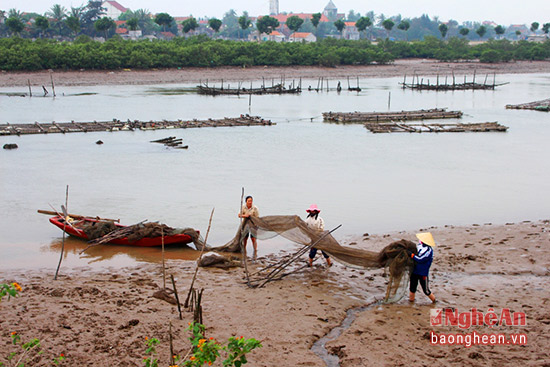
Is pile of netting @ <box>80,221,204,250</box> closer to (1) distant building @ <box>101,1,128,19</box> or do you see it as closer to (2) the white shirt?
(2) the white shirt

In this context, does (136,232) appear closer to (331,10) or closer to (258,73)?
(258,73)

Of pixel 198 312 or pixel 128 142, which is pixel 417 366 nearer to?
pixel 198 312

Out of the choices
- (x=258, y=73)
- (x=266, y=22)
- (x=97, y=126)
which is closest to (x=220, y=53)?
(x=258, y=73)

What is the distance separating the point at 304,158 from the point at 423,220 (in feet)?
30.9

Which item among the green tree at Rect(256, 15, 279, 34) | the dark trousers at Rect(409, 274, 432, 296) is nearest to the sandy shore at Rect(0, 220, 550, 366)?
the dark trousers at Rect(409, 274, 432, 296)

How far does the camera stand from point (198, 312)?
6.34 m

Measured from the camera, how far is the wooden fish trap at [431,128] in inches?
1138

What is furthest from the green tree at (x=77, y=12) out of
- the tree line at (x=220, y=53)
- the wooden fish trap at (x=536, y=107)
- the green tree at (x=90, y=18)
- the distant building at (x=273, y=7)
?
the distant building at (x=273, y=7)

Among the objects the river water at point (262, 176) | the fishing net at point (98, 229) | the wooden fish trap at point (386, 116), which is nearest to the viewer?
the fishing net at point (98, 229)

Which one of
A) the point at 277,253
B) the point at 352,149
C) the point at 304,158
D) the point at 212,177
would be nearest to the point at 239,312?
the point at 277,253

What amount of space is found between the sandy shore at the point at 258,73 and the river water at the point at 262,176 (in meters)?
15.4

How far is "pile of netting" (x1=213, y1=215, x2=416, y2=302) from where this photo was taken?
7359mm

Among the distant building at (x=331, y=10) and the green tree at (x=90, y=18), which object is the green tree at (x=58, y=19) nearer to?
the green tree at (x=90, y=18)

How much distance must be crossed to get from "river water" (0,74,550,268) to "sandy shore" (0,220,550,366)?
1.92m
